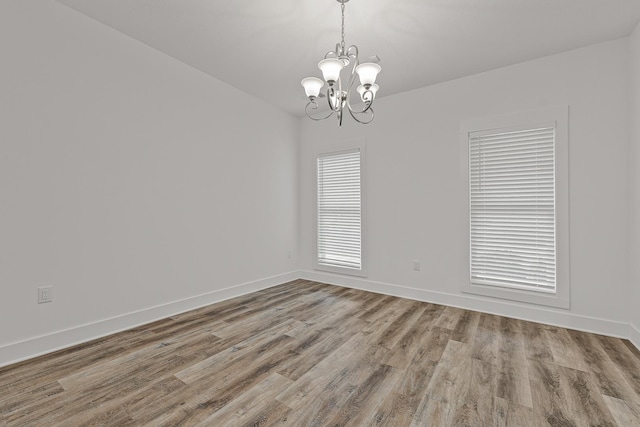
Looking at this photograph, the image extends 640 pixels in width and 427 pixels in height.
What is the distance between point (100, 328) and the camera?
8.62ft

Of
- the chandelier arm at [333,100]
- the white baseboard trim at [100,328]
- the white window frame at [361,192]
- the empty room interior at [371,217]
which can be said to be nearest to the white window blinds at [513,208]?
the empty room interior at [371,217]

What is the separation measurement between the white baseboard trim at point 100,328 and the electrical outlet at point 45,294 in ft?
0.92

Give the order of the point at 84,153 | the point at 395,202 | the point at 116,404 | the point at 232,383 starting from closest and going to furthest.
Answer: the point at 116,404 → the point at 232,383 → the point at 84,153 → the point at 395,202

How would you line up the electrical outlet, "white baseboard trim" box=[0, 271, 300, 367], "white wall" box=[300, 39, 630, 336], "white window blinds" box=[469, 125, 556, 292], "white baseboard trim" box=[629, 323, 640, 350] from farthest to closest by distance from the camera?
"white window blinds" box=[469, 125, 556, 292] < "white wall" box=[300, 39, 630, 336] < "white baseboard trim" box=[629, 323, 640, 350] < the electrical outlet < "white baseboard trim" box=[0, 271, 300, 367]

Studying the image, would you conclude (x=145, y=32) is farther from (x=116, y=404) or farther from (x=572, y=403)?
(x=572, y=403)

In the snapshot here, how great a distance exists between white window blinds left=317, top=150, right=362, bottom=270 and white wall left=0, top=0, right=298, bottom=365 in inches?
49.4

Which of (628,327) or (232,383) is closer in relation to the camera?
(232,383)

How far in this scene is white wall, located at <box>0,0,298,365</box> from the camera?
2217 millimetres

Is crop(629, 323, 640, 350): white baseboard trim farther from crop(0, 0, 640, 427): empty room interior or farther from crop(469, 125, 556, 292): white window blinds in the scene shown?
crop(469, 125, 556, 292): white window blinds

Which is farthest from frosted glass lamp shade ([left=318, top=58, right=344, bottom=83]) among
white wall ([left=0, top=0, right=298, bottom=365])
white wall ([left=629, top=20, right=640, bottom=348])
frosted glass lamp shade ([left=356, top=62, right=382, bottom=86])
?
white wall ([left=629, top=20, right=640, bottom=348])

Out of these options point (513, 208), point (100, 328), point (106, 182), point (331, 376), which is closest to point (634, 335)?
point (513, 208)

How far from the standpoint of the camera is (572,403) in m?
1.77

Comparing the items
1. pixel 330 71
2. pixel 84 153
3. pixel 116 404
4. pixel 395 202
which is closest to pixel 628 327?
pixel 395 202

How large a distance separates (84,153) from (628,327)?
16.6 ft
